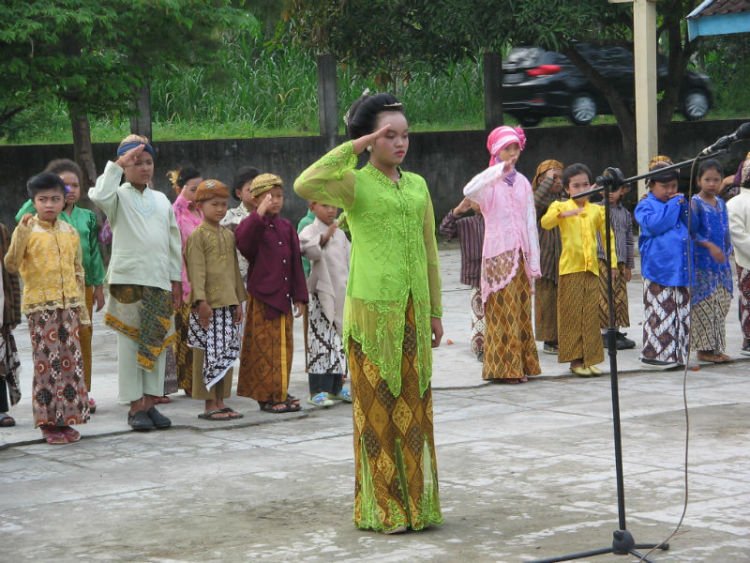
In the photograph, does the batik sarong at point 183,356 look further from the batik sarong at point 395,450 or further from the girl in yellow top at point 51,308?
the batik sarong at point 395,450

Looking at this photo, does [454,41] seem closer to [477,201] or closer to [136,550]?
[477,201]

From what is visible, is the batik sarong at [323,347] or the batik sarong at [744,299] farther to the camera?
the batik sarong at [744,299]

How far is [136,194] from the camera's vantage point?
8477 millimetres

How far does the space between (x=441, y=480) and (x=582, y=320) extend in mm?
3597

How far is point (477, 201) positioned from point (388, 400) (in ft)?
13.7

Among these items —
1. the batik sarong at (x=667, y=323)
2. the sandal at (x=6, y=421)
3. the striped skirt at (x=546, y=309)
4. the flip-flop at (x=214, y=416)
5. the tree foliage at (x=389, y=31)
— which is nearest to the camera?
the sandal at (x=6, y=421)

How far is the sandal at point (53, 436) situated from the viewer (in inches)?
321

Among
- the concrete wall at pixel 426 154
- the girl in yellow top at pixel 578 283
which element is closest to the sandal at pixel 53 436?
the girl in yellow top at pixel 578 283

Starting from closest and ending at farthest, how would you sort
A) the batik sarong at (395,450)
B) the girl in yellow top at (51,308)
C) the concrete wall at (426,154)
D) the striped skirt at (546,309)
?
1. the batik sarong at (395,450)
2. the girl in yellow top at (51,308)
3. the striped skirt at (546,309)
4. the concrete wall at (426,154)

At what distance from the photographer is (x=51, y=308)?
26.8ft

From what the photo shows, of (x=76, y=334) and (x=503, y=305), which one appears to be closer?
(x=76, y=334)

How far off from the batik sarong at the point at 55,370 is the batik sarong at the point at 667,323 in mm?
4606

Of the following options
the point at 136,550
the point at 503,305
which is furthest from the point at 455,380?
the point at 136,550

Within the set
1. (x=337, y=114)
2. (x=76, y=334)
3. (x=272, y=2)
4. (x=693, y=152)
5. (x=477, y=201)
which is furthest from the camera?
(x=693, y=152)
